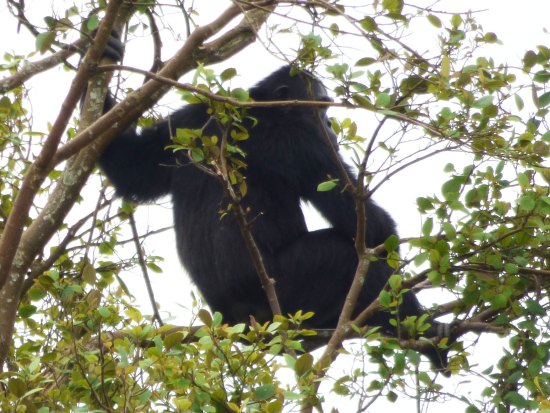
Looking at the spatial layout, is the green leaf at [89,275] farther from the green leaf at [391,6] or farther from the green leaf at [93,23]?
the green leaf at [391,6]

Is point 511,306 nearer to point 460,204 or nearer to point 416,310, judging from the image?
point 460,204

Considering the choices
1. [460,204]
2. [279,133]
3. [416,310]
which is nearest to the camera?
[460,204]

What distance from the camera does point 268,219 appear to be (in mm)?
5648

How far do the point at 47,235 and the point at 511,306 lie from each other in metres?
2.09

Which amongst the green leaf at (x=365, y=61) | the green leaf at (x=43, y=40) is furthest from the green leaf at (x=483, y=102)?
the green leaf at (x=43, y=40)

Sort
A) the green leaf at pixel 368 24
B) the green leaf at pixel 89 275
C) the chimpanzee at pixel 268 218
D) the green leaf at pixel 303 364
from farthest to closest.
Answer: the chimpanzee at pixel 268 218 → the green leaf at pixel 89 275 → the green leaf at pixel 368 24 → the green leaf at pixel 303 364

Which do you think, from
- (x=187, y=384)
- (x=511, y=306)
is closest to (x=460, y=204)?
(x=511, y=306)

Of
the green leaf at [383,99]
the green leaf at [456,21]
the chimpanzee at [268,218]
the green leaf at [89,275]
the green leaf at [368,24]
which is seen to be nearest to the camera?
the green leaf at [383,99]

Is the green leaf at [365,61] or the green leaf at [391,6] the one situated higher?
the green leaf at [391,6]

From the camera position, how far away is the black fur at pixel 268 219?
17.9 feet

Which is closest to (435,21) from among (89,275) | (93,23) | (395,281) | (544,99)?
(544,99)

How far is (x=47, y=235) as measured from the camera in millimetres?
4180

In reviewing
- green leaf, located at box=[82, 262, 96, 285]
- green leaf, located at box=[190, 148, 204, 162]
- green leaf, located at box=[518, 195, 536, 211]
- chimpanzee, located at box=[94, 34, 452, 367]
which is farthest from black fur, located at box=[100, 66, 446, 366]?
green leaf, located at box=[518, 195, 536, 211]

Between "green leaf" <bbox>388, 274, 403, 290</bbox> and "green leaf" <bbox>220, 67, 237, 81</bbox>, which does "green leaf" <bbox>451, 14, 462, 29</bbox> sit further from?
"green leaf" <bbox>388, 274, 403, 290</bbox>
